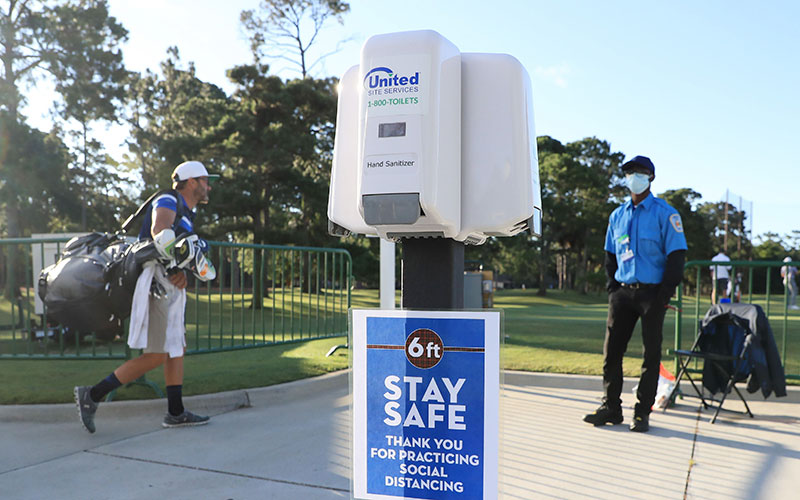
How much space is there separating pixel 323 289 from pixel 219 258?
1.80 metres

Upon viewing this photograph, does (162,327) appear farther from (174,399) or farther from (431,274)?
(431,274)

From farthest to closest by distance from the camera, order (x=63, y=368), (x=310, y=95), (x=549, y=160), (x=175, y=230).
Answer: (x=549, y=160)
(x=310, y=95)
(x=63, y=368)
(x=175, y=230)

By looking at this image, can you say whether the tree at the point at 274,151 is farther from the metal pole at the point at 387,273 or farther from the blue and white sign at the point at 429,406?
the blue and white sign at the point at 429,406

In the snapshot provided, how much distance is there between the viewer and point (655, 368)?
4.37 m

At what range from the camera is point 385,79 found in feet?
4.93

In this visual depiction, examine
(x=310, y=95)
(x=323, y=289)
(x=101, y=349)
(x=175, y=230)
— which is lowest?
(x=101, y=349)

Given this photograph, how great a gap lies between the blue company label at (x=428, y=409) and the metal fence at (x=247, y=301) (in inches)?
182

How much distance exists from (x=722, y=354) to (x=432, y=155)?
14.8ft

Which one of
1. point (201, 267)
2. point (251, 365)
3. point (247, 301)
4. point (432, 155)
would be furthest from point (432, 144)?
Answer: point (251, 365)

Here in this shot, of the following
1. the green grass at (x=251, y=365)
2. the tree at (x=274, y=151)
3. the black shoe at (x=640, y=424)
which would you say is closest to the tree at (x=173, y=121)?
the tree at (x=274, y=151)

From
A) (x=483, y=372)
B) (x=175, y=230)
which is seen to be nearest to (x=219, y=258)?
(x=175, y=230)

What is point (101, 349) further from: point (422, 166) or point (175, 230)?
point (422, 166)

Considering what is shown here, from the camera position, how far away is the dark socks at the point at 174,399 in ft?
14.5

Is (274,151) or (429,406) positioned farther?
(274,151)
